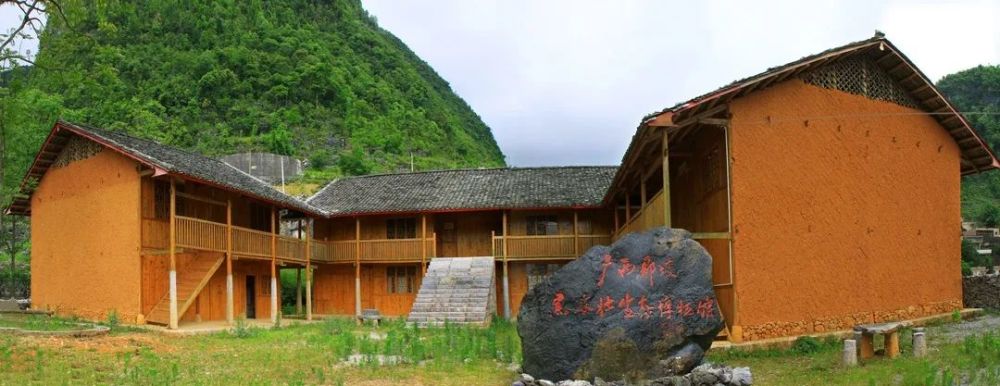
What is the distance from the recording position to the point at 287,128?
2320 inches

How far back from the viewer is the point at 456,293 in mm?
24844

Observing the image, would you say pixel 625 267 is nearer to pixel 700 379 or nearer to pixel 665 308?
pixel 665 308

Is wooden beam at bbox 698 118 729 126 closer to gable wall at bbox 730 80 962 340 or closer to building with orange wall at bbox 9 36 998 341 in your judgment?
building with orange wall at bbox 9 36 998 341

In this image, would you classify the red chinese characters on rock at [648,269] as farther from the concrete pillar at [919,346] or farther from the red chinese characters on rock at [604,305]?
the concrete pillar at [919,346]

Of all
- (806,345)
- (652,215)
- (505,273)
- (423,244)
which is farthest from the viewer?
(423,244)

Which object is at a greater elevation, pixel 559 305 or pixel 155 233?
pixel 155 233

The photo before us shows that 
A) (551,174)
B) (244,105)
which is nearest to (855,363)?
(551,174)

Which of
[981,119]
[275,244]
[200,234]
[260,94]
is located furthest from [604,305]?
[260,94]

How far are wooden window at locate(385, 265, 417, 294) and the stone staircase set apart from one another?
2.45 metres

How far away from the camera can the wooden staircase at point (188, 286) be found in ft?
66.8

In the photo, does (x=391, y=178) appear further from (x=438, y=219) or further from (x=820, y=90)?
(x=820, y=90)

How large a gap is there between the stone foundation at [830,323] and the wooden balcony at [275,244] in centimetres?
1335

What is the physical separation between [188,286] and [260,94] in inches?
1678

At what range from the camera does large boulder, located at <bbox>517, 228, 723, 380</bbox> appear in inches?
432
